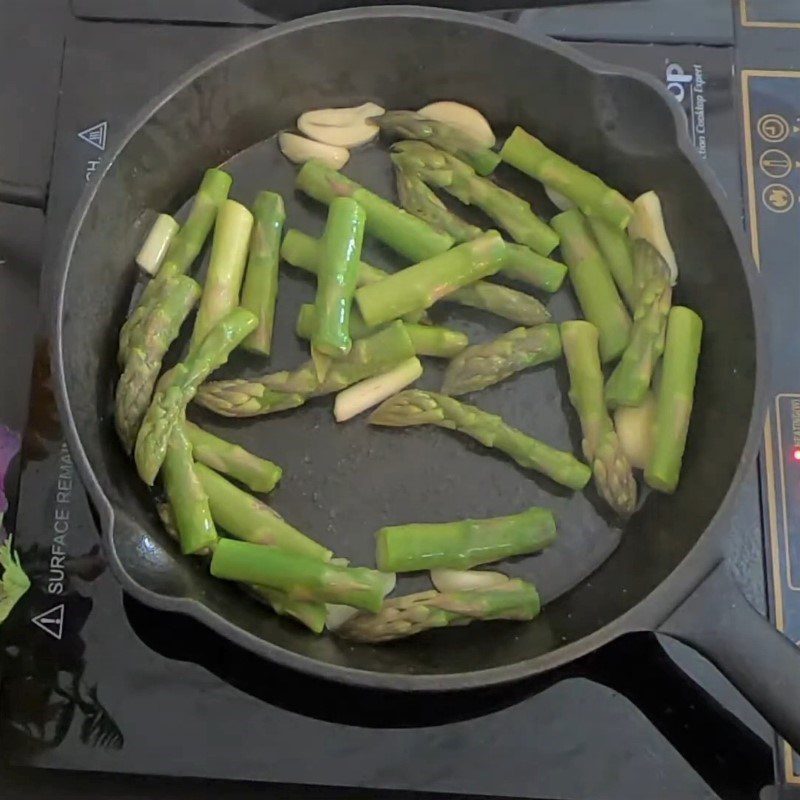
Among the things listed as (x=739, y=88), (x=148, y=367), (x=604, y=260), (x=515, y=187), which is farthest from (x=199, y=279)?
(x=739, y=88)

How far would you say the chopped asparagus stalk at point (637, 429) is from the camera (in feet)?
5.16

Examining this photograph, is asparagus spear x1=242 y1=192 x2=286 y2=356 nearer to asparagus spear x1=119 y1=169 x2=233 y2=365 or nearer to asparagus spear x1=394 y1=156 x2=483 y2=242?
asparagus spear x1=119 y1=169 x2=233 y2=365

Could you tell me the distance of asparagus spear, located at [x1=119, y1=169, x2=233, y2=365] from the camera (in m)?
1.59

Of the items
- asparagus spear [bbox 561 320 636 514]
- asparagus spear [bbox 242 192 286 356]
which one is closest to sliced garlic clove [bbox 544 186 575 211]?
asparagus spear [bbox 561 320 636 514]

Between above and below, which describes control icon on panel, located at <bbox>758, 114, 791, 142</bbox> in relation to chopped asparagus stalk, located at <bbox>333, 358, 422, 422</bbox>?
above

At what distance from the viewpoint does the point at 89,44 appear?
1688mm

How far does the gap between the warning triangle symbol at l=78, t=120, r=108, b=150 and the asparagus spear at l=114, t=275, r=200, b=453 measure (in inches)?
10.9

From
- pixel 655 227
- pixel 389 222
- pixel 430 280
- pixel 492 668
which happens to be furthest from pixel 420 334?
pixel 492 668

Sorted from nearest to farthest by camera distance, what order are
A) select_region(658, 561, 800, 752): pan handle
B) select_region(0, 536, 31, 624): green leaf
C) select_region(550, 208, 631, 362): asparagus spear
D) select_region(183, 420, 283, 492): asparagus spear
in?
select_region(658, 561, 800, 752): pan handle < select_region(0, 536, 31, 624): green leaf < select_region(183, 420, 283, 492): asparagus spear < select_region(550, 208, 631, 362): asparagus spear

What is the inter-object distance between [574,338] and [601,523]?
29cm

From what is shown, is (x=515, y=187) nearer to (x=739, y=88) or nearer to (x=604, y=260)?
(x=604, y=260)

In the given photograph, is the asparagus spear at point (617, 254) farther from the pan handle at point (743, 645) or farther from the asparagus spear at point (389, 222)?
the pan handle at point (743, 645)

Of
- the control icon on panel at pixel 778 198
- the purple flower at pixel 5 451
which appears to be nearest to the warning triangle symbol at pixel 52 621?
the purple flower at pixel 5 451

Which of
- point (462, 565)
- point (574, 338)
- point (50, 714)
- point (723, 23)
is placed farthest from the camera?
point (723, 23)
